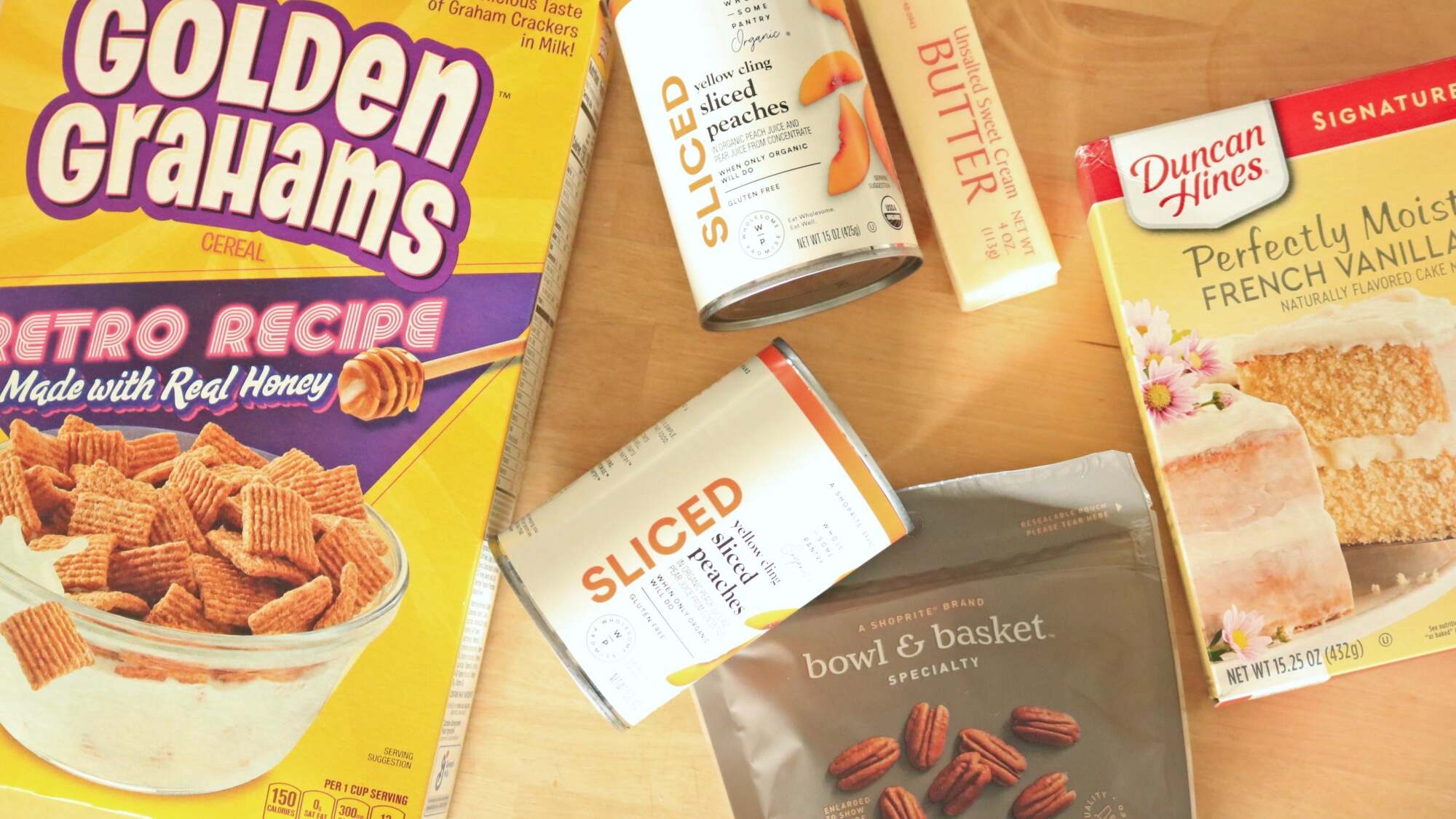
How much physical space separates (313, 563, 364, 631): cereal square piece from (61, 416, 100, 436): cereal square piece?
7.8 inches

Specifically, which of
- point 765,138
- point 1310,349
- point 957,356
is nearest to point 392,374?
point 765,138

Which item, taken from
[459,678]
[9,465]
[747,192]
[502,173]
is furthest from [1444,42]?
[9,465]

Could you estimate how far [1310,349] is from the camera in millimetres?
619

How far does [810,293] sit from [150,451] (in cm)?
47

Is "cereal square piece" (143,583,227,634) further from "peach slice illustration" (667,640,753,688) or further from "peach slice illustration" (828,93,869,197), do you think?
"peach slice illustration" (828,93,869,197)

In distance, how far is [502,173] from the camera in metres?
0.62

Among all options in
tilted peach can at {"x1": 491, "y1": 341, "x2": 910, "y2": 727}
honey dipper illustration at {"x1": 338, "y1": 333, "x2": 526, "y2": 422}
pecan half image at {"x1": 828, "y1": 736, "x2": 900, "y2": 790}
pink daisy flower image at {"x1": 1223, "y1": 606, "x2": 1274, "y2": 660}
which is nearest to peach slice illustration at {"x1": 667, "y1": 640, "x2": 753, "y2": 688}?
tilted peach can at {"x1": 491, "y1": 341, "x2": 910, "y2": 727}

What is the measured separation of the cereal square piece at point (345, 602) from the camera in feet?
1.88

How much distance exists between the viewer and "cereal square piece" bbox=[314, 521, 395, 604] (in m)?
0.58

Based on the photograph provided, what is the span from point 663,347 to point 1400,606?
557 millimetres

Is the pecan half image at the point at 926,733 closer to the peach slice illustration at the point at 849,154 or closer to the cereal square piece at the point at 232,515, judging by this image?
the peach slice illustration at the point at 849,154

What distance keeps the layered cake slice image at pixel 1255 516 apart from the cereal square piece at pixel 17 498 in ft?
2.51

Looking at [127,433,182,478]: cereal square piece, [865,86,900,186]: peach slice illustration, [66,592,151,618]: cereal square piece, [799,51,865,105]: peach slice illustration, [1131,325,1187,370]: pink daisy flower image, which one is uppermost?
[799,51,865,105]: peach slice illustration

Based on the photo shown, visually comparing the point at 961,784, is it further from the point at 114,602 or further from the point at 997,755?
the point at 114,602
